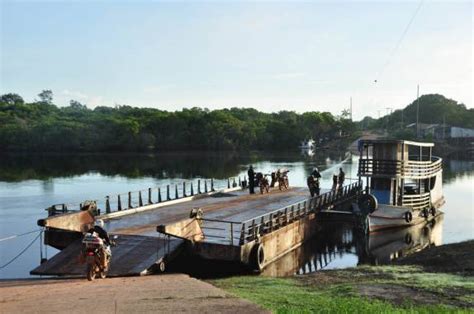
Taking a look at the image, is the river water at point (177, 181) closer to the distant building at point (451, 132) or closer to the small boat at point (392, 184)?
the small boat at point (392, 184)

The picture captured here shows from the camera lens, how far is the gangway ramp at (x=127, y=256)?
1716 cm

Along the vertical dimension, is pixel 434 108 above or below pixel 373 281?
above

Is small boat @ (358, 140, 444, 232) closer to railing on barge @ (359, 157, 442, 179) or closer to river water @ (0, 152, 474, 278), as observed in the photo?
railing on barge @ (359, 157, 442, 179)

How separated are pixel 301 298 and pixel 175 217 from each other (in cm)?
1195

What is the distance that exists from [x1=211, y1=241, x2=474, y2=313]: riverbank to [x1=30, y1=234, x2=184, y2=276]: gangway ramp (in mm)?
2241

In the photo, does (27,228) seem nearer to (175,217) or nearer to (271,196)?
(175,217)

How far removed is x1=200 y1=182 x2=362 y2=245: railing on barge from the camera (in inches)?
803

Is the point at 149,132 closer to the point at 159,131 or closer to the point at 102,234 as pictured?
the point at 159,131

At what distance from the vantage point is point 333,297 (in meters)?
14.2

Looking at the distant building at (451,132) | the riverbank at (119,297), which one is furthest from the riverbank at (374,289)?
the distant building at (451,132)

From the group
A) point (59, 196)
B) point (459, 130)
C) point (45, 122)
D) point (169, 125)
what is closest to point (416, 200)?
point (59, 196)

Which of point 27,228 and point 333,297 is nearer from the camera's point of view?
point 333,297

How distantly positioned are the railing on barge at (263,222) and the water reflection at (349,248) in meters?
1.47

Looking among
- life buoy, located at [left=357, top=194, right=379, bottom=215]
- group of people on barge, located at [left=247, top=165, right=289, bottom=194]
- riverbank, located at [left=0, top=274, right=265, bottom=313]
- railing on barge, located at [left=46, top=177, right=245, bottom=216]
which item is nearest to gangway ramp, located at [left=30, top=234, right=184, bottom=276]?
riverbank, located at [left=0, top=274, right=265, bottom=313]
